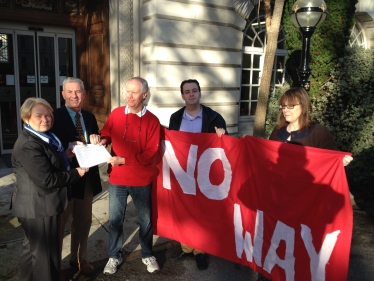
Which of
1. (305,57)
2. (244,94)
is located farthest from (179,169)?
(244,94)

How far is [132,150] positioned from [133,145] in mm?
51

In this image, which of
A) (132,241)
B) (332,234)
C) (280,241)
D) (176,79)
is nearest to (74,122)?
(132,241)

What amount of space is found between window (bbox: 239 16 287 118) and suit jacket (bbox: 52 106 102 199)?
696cm

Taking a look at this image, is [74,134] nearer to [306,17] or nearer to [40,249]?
[40,249]

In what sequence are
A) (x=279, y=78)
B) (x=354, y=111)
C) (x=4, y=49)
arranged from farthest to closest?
(x=279, y=78) < (x=4, y=49) < (x=354, y=111)

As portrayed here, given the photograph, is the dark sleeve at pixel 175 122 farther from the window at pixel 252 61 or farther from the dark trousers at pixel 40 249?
the window at pixel 252 61

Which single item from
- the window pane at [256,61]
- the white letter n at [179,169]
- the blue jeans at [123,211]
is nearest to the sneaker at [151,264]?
the blue jeans at [123,211]

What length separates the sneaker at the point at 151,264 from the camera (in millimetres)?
3646

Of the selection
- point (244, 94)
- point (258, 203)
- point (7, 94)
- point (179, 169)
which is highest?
point (244, 94)

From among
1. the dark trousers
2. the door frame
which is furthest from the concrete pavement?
the door frame

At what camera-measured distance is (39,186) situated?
8.75ft

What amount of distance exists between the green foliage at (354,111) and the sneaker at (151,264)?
186 inches

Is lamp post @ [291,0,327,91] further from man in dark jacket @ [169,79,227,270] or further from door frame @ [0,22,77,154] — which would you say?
door frame @ [0,22,77,154]

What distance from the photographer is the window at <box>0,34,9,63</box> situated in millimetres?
7637
